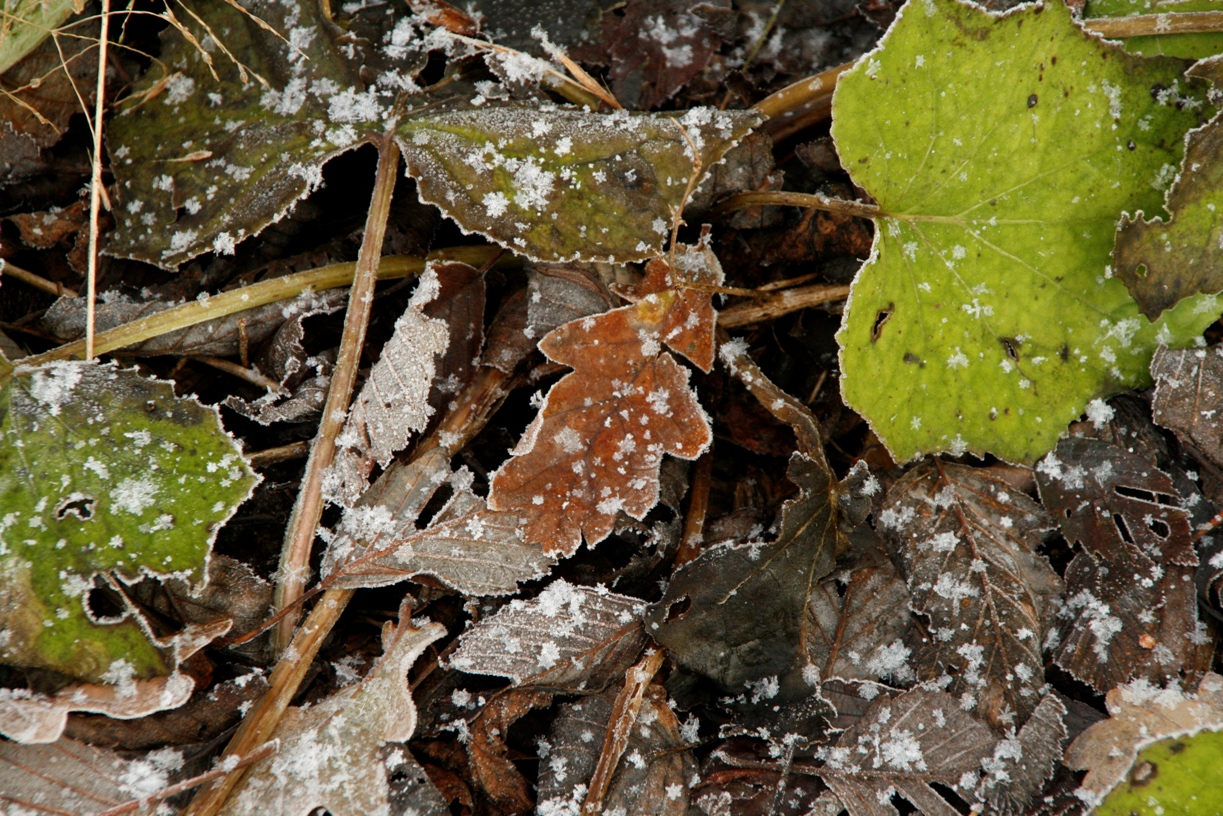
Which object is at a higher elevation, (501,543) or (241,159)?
(241,159)

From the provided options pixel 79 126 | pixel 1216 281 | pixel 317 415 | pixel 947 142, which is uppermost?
pixel 79 126

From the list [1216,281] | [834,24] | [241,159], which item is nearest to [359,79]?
[241,159]

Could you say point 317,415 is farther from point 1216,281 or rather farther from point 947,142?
point 1216,281

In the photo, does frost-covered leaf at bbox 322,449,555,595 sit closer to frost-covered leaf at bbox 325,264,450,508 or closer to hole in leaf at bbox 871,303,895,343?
frost-covered leaf at bbox 325,264,450,508

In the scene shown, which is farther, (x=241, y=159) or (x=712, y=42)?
(x=712, y=42)

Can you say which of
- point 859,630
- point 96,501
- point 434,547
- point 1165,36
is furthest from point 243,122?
point 1165,36

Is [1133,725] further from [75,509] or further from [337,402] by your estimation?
[75,509]

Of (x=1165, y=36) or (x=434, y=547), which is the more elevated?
(x=1165, y=36)

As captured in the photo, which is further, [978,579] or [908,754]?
[978,579]
